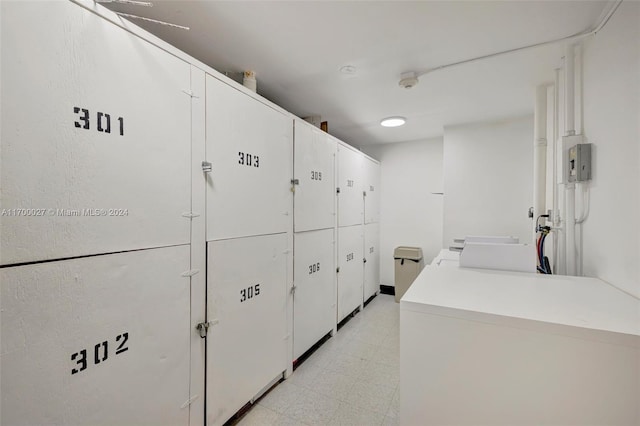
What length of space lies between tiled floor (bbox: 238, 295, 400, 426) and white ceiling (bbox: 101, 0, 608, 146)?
2.49 metres

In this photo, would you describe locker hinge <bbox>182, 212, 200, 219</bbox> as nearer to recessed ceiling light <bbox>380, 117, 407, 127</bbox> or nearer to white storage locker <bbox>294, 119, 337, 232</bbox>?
white storage locker <bbox>294, 119, 337, 232</bbox>

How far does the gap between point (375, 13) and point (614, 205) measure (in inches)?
63.5

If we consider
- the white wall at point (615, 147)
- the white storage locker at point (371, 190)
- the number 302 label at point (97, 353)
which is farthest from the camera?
the white storage locker at point (371, 190)

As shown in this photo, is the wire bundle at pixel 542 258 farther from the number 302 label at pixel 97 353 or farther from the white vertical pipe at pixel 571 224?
the number 302 label at pixel 97 353

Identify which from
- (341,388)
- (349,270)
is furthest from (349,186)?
(341,388)

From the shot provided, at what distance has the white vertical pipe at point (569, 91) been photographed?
1.73 meters

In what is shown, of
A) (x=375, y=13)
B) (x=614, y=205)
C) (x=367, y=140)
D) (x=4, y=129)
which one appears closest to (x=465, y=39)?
(x=375, y=13)

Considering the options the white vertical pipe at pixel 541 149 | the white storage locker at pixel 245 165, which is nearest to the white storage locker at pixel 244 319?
the white storage locker at pixel 245 165

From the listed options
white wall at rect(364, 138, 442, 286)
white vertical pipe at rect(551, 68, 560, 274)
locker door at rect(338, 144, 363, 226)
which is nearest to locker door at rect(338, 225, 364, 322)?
locker door at rect(338, 144, 363, 226)

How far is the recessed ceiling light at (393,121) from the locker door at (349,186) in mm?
506

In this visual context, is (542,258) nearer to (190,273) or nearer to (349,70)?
(349,70)

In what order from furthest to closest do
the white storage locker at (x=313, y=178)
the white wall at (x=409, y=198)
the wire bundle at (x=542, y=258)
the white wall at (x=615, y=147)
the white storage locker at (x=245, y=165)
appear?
the white wall at (x=409, y=198), the white storage locker at (x=313, y=178), the wire bundle at (x=542, y=258), the white storage locker at (x=245, y=165), the white wall at (x=615, y=147)

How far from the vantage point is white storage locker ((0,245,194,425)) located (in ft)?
2.77

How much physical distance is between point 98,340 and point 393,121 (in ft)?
10.5
